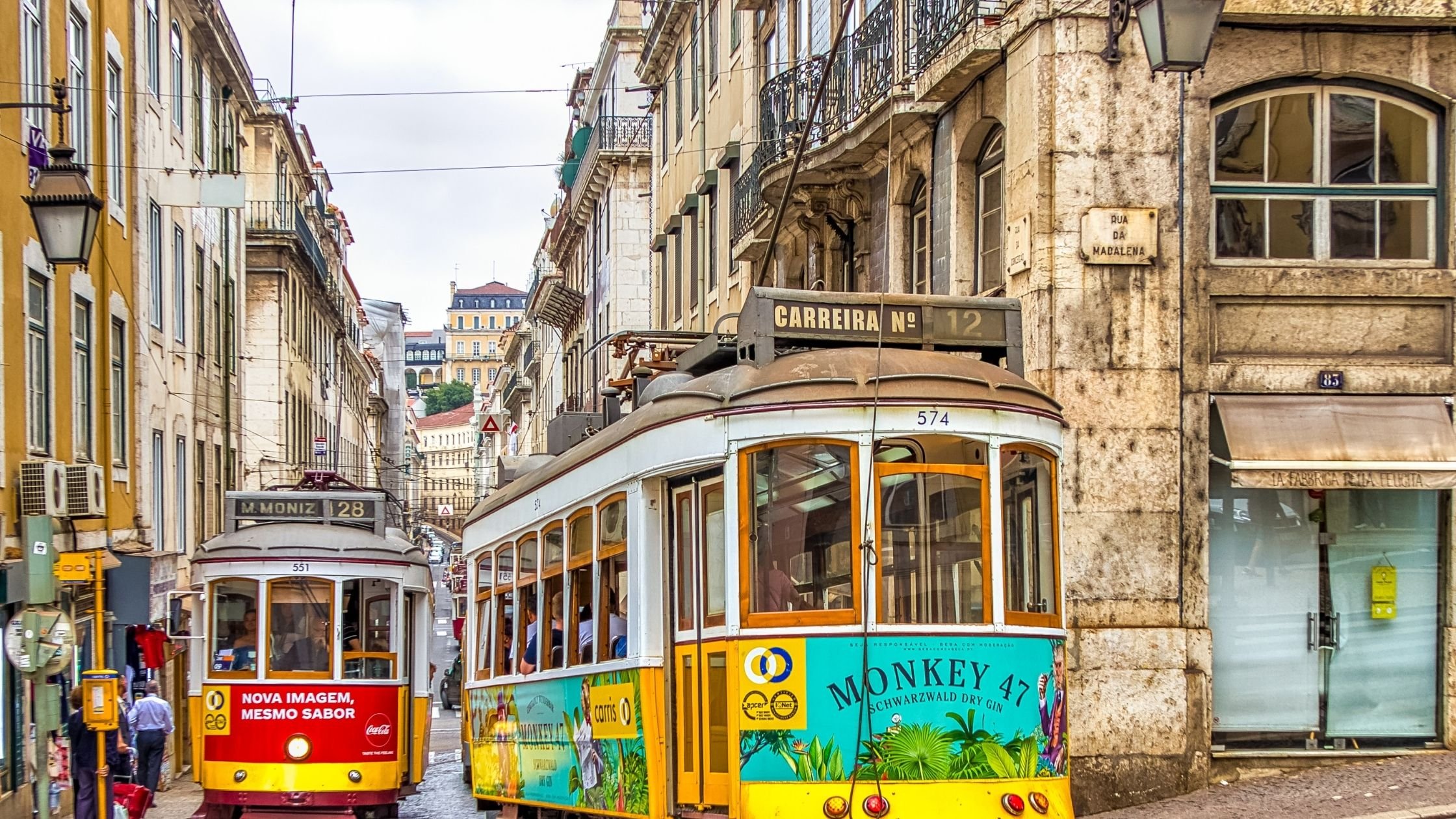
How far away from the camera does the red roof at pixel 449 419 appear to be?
185 meters

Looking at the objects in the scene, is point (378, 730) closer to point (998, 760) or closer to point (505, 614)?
point (505, 614)

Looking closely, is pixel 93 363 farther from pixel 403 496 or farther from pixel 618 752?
pixel 403 496

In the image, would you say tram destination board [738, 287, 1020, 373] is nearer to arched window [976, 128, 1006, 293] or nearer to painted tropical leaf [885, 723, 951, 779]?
painted tropical leaf [885, 723, 951, 779]

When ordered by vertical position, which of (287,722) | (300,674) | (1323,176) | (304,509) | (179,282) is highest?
(179,282)

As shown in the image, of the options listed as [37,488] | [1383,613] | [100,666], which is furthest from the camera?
[37,488]

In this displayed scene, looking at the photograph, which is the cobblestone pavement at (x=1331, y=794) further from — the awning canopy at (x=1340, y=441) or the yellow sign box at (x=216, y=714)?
the yellow sign box at (x=216, y=714)

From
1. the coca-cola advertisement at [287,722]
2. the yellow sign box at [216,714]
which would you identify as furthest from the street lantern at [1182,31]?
the yellow sign box at [216,714]

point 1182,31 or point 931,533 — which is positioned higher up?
point 1182,31

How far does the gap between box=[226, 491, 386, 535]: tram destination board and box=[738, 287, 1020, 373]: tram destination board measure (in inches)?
338

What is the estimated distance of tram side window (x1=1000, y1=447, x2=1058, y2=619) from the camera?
901cm

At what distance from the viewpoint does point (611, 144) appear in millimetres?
47312

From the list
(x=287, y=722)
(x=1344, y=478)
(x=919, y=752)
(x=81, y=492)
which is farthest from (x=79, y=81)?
(x=919, y=752)

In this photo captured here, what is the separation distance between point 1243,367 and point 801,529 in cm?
623

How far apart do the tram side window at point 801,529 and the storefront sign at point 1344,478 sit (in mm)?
5631
